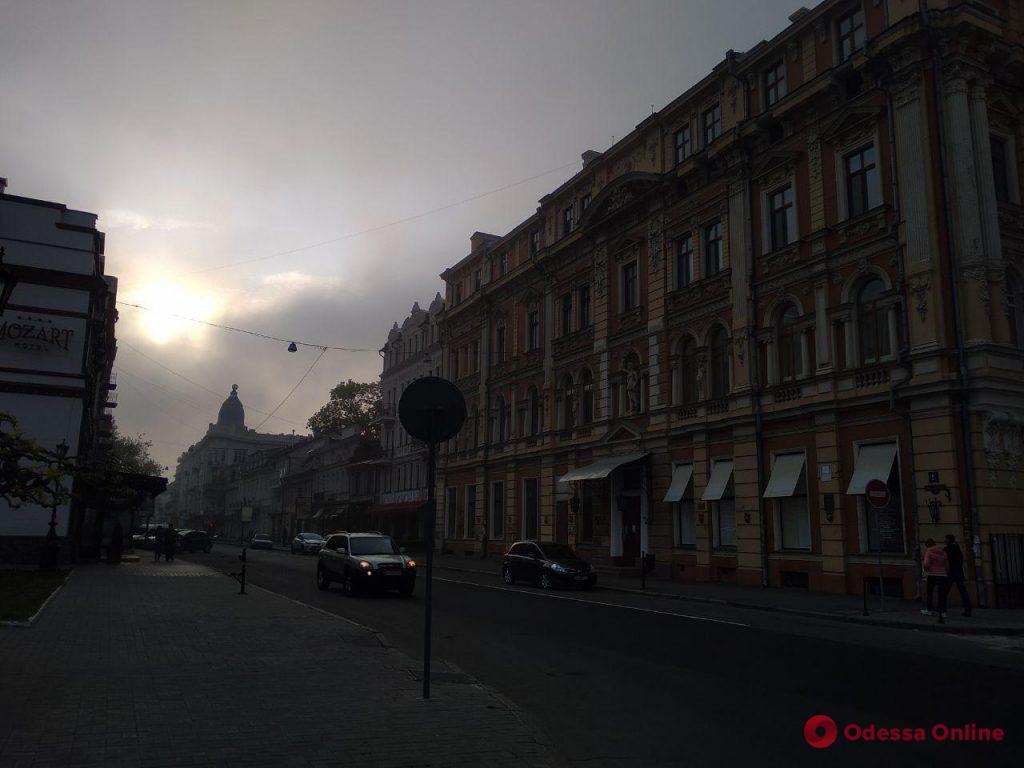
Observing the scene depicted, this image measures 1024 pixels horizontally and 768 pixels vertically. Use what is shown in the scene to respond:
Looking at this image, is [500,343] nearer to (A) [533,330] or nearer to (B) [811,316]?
(A) [533,330]

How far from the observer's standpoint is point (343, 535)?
23.0 meters

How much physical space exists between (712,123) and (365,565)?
20574 mm

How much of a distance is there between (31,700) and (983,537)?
1994 centimetres

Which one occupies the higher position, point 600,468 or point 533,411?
Answer: point 533,411

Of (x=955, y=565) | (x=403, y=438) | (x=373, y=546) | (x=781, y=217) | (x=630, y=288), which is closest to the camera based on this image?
(x=955, y=565)

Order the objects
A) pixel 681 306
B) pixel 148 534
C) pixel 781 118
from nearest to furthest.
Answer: pixel 781 118 < pixel 681 306 < pixel 148 534

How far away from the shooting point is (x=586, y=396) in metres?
37.0

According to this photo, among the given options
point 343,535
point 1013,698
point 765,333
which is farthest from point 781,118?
point 1013,698

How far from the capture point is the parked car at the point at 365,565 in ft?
68.4

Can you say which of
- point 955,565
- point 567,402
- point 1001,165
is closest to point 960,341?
point 955,565

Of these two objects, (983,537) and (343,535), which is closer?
(983,537)

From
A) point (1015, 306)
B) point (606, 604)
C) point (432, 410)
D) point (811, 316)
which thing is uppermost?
point (811, 316)

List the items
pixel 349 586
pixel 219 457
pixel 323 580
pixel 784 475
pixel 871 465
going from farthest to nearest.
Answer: pixel 219 457 → pixel 784 475 → pixel 323 580 → pixel 871 465 → pixel 349 586

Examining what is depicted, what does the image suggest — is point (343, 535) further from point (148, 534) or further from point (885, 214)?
point (148, 534)
